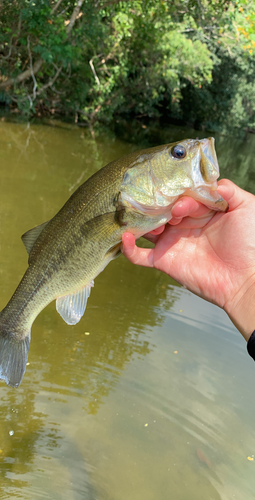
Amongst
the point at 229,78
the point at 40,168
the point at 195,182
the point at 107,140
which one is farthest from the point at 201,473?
the point at 229,78

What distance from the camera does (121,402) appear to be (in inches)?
154

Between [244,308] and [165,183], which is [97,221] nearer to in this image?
[165,183]

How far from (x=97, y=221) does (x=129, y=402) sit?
2.19 meters

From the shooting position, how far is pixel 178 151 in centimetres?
235

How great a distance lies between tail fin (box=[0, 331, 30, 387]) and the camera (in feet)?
8.35

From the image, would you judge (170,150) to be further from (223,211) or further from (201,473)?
(201,473)

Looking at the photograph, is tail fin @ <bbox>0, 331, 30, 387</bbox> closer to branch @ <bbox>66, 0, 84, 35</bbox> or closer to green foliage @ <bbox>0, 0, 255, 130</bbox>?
green foliage @ <bbox>0, 0, 255, 130</bbox>

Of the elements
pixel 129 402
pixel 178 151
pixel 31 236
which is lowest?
pixel 129 402

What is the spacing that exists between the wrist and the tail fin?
1.34 meters

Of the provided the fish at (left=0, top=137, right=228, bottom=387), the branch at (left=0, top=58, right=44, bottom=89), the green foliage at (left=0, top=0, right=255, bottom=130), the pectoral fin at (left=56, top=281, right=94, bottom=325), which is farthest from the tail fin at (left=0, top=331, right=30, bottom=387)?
the branch at (left=0, top=58, right=44, bottom=89)

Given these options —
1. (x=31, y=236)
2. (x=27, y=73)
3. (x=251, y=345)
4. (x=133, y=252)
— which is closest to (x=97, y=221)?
(x=133, y=252)

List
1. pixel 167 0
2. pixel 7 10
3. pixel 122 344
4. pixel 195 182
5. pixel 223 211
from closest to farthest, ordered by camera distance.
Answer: pixel 195 182 < pixel 223 211 < pixel 122 344 < pixel 7 10 < pixel 167 0

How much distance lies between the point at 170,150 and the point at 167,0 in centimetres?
1692

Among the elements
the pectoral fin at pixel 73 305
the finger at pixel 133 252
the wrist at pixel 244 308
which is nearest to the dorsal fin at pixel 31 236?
the pectoral fin at pixel 73 305
